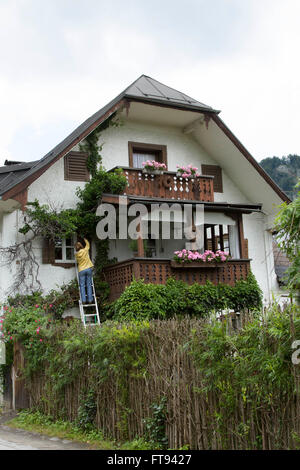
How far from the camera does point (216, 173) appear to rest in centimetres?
2016

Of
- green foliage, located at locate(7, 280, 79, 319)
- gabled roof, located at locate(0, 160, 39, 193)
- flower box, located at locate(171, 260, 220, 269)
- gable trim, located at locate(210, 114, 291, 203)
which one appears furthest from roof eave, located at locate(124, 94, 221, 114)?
green foliage, located at locate(7, 280, 79, 319)

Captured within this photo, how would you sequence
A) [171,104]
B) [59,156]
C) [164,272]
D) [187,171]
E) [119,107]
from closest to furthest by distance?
[164,272], [59,156], [119,107], [187,171], [171,104]

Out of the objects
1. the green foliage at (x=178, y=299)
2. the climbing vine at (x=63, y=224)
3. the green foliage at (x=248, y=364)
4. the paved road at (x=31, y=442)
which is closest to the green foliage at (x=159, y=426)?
the green foliage at (x=248, y=364)

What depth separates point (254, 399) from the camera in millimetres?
6785

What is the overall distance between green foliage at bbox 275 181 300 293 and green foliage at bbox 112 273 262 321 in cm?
817

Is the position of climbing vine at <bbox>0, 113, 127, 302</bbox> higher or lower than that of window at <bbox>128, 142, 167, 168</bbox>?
lower

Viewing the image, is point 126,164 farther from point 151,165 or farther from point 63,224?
point 63,224

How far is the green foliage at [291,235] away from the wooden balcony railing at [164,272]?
371 inches

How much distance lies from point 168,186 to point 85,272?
144 inches

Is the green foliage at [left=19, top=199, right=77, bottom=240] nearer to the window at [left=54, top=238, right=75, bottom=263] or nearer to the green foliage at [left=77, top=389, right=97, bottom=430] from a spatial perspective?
the window at [left=54, top=238, right=75, bottom=263]

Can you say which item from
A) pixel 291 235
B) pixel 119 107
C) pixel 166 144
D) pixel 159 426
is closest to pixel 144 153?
pixel 166 144

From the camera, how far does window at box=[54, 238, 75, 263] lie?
1701 centimetres

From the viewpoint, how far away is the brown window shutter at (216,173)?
2001 centimetres

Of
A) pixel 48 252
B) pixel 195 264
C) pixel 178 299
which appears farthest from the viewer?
pixel 48 252
